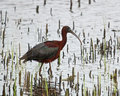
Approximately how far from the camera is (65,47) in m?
14.2

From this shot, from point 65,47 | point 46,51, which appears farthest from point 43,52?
point 65,47

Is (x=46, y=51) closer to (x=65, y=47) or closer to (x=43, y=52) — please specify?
(x=43, y=52)

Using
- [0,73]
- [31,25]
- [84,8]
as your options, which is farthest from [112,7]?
[0,73]

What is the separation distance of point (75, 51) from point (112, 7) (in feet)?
17.6

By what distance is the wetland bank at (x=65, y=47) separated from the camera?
34.4 ft

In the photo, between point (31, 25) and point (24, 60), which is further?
point (31, 25)

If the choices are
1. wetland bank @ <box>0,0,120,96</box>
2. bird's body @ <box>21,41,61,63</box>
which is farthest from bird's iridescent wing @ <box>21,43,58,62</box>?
wetland bank @ <box>0,0,120,96</box>

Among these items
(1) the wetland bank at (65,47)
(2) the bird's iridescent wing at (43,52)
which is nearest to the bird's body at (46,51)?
(2) the bird's iridescent wing at (43,52)

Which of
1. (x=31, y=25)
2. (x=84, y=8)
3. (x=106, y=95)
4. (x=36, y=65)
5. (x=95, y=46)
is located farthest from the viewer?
(x=84, y=8)

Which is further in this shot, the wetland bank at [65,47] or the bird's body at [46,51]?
the bird's body at [46,51]

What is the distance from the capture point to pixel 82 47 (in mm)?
14031

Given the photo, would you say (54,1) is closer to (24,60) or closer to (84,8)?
(84,8)

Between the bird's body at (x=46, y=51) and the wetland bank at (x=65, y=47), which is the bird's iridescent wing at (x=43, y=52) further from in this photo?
the wetland bank at (x=65, y=47)

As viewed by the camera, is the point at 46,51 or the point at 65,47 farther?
the point at 65,47
